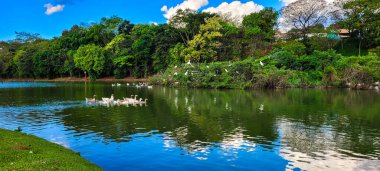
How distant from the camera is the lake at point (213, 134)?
14406 mm

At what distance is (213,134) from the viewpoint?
64.5ft

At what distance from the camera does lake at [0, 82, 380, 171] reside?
14406 mm

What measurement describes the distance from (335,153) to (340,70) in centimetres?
4474

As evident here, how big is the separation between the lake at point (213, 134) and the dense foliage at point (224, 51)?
24.7 metres

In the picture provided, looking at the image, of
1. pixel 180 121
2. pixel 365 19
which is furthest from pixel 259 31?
pixel 180 121

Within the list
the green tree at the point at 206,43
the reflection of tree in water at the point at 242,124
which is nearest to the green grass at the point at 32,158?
the reflection of tree in water at the point at 242,124

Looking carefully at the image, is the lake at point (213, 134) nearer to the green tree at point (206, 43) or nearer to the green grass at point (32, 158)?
the green grass at point (32, 158)

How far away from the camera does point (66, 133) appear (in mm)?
20141

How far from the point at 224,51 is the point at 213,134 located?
59.0 m

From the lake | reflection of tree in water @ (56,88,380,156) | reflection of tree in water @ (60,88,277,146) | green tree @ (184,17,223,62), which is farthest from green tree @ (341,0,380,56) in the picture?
reflection of tree in water @ (60,88,277,146)

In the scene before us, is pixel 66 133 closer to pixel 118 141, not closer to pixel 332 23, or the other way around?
pixel 118 141

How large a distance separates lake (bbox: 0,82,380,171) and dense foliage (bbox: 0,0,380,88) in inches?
972

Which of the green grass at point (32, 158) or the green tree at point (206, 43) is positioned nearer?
the green grass at point (32, 158)

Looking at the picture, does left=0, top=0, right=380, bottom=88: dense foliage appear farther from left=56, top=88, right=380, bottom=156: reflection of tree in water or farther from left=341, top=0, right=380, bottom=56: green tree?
left=56, top=88, right=380, bottom=156: reflection of tree in water
